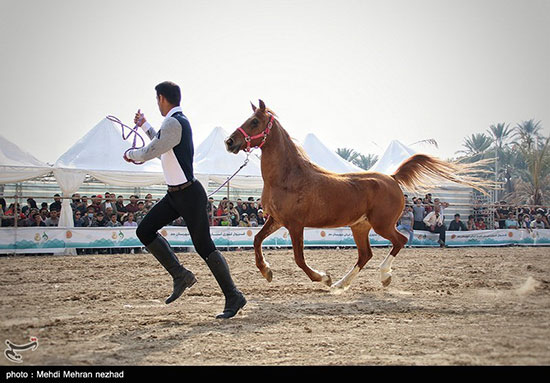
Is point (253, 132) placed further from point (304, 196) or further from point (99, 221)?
point (99, 221)

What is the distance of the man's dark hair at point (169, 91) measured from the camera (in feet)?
16.8

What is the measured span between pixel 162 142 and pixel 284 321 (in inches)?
79.7

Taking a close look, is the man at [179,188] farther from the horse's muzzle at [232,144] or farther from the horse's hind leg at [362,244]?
the horse's hind leg at [362,244]

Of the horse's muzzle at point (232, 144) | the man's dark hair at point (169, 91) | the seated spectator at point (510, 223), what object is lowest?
the seated spectator at point (510, 223)

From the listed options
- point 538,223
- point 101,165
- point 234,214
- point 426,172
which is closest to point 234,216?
point 234,214

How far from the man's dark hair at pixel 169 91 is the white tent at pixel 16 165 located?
11.9m

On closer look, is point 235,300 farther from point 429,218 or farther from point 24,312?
point 429,218

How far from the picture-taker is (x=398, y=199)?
7.70 metres

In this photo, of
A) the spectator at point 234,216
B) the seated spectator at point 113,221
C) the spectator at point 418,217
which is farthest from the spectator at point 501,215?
the seated spectator at point 113,221

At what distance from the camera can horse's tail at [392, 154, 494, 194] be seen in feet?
28.1

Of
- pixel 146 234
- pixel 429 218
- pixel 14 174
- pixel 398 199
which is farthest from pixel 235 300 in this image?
pixel 429 218

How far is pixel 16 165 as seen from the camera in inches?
603
